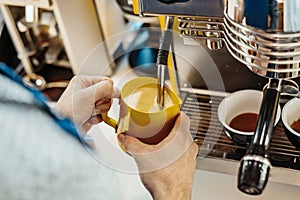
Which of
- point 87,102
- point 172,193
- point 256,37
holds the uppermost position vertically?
point 256,37

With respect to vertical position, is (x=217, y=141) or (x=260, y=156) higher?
(x=260, y=156)

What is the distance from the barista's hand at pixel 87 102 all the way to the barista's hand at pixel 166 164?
51 millimetres

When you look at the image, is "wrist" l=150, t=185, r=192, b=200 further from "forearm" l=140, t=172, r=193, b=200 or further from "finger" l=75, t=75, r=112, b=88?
"finger" l=75, t=75, r=112, b=88

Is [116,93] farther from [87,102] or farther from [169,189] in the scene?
[169,189]

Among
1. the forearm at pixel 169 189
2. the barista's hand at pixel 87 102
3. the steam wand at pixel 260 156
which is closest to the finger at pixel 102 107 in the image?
the barista's hand at pixel 87 102

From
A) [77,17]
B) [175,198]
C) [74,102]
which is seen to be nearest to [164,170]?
[175,198]

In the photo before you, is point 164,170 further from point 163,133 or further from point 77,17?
point 77,17

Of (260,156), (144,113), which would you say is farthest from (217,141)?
(260,156)

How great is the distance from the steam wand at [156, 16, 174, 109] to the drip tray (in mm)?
85

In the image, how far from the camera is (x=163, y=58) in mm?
671

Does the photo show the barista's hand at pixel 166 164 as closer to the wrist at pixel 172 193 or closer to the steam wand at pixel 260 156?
the wrist at pixel 172 193

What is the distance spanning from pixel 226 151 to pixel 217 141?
0.02m

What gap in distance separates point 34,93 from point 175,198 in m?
0.25

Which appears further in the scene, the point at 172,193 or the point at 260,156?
the point at 172,193
